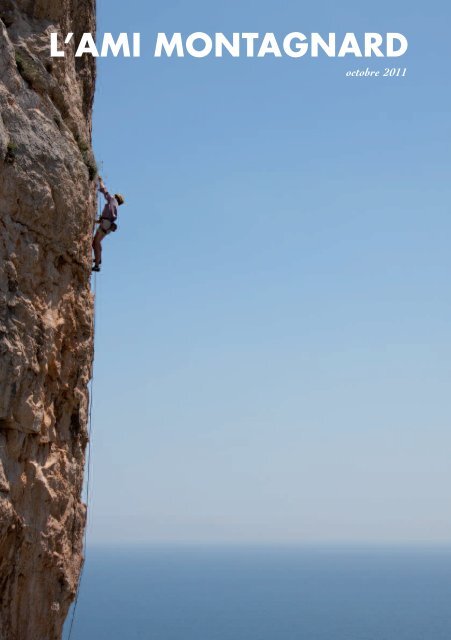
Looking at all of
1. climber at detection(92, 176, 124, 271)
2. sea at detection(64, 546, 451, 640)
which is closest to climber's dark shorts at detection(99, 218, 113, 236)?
climber at detection(92, 176, 124, 271)

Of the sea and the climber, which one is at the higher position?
the climber

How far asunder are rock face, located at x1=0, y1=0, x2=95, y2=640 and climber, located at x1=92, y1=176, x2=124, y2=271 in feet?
2.07

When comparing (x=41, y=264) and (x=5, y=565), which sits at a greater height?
(x=41, y=264)

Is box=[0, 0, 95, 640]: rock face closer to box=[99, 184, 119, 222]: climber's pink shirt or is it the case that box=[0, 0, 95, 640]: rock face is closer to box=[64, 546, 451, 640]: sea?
box=[99, 184, 119, 222]: climber's pink shirt

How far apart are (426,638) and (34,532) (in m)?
116

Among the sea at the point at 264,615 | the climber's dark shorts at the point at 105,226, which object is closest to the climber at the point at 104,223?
the climber's dark shorts at the point at 105,226

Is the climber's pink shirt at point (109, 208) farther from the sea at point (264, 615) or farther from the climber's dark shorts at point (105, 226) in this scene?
the sea at point (264, 615)

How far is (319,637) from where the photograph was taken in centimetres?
12288

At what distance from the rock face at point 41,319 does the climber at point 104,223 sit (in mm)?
632

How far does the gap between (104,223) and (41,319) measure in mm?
3125

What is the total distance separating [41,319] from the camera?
13.7m

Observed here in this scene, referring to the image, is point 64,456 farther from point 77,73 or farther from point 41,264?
point 77,73

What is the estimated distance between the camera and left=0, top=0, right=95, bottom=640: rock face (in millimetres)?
12984

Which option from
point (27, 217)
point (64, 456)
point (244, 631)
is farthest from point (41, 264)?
point (244, 631)
